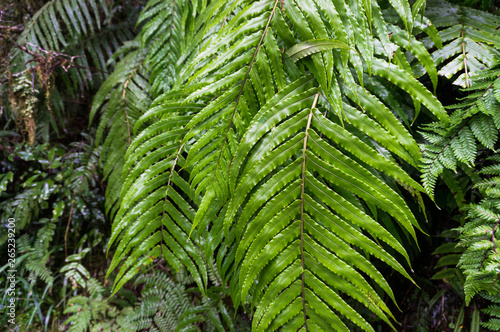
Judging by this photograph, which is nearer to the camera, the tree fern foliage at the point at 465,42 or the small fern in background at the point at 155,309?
the tree fern foliage at the point at 465,42

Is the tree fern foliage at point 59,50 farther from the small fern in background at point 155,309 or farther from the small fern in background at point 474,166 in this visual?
the small fern in background at point 474,166

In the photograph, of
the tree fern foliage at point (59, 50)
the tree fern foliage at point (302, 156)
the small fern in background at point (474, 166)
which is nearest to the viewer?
the tree fern foliage at point (302, 156)

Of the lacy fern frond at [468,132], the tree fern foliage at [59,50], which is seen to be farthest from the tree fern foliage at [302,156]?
the tree fern foliage at [59,50]

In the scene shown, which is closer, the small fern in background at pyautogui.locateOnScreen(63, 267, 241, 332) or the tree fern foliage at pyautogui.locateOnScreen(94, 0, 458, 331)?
the tree fern foliage at pyautogui.locateOnScreen(94, 0, 458, 331)

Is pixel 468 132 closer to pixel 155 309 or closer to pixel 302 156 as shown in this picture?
pixel 302 156

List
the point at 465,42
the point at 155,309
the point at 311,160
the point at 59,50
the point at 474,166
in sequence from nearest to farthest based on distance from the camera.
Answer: the point at 311,160 → the point at 474,166 → the point at 465,42 → the point at 155,309 → the point at 59,50

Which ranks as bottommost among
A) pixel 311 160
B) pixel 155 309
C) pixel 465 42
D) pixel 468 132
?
pixel 155 309

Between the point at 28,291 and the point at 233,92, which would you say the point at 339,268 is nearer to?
the point at 233,92

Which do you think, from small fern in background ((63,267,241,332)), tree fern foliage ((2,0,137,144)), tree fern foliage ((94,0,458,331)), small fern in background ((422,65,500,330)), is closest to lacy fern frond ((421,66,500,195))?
small fern in background ((422,65,500,330))

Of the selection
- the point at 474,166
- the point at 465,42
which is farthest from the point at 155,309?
the point at 465,42

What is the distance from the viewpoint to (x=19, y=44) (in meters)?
2.15

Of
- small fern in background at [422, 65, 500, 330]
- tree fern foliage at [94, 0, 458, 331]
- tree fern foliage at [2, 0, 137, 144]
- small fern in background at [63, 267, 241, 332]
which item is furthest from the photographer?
tree fern foliage at [2, 0, 137, 144]

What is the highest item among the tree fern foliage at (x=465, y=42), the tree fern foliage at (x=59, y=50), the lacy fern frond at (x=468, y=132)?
the tree fern foliage at (x=59, y=50)

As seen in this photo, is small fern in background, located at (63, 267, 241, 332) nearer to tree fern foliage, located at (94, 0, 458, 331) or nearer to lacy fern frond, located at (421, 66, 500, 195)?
tree fern foliage, located at (94, 0, 458, 331)
